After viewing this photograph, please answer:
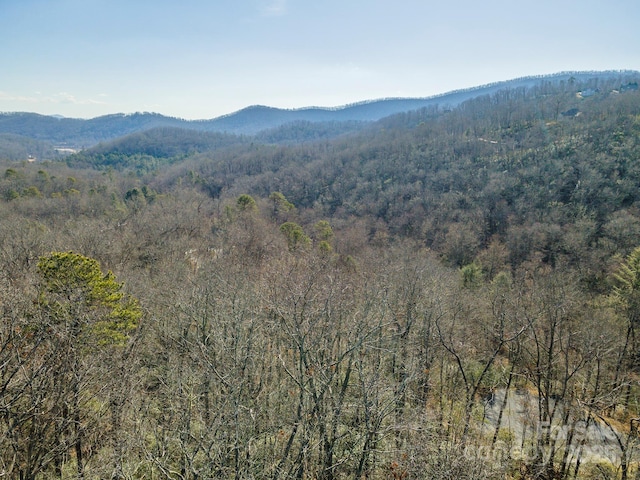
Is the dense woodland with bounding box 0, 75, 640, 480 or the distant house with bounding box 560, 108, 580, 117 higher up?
the distant house with bounding box 560, 108, 580, 117

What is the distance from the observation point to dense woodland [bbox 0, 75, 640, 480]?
24.6ft

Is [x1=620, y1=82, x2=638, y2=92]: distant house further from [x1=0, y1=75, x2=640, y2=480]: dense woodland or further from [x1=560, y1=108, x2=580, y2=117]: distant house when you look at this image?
[x1=560, y1=108, x2=580, y2=117]: distant house

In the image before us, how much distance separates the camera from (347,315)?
13.5 meters

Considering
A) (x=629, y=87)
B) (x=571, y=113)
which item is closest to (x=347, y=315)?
(x=571, y=113)

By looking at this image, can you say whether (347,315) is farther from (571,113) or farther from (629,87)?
(629,87)

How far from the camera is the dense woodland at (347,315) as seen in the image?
7500 mm

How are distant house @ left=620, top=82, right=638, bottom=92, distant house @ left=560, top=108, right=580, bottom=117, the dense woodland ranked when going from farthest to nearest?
distant house @ left=620, top=82, right=638, bottom=92 → distant house @ left=560, top=108, right=580, bottom=117 → the dense woodland

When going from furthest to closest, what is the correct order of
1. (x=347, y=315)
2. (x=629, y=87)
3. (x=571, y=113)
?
1. (x=629, y=87)
2. (x=571, y=113)
3. (x=347, y=315)

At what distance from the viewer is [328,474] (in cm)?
847

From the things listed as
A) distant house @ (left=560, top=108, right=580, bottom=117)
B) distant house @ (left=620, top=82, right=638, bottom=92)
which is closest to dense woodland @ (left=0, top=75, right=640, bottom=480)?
distant house @ (left=560, top=108, right=580, bottom=117)

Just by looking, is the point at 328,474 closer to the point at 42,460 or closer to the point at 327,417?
the point at 327,417

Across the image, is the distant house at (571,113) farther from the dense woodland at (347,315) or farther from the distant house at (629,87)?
the distant house at (629,87)

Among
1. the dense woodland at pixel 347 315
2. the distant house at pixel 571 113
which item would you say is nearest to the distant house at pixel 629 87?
the dense woodland at pixel 347 315

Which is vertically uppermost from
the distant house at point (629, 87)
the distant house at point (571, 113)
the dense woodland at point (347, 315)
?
the distant house at point (629, 87)
